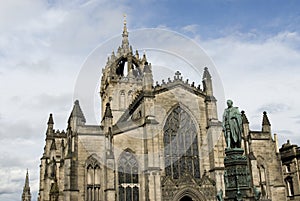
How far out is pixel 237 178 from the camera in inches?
601

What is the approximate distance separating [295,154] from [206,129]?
13.8 m

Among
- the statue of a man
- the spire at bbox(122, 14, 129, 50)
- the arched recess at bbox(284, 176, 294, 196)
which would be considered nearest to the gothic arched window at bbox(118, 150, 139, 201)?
the statue of a man

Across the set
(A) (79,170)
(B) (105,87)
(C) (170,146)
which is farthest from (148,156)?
(B) (105,87)

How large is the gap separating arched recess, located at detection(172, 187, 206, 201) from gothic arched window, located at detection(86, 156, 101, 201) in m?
6.72

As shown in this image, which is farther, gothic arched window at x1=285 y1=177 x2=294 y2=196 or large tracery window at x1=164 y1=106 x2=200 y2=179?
gothic arched window at x1=285 y1=177 x2=294 y2=196

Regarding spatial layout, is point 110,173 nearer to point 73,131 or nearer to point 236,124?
point 73,131

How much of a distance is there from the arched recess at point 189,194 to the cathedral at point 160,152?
0.08 metres

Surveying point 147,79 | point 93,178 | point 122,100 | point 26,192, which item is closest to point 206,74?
point 147,79

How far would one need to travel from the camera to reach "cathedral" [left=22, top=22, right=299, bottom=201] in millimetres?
31234

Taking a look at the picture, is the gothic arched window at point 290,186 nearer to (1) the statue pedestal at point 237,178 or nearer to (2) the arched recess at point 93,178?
(2) the arched recess at point 93,178

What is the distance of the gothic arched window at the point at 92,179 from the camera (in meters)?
31.2

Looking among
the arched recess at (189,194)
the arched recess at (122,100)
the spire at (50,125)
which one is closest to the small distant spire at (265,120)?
the arched recess at (189,194)

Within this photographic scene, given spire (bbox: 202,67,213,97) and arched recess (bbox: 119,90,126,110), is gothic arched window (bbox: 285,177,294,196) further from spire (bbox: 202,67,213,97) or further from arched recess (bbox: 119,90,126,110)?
arched recess (bbox: 119,90,126,110)

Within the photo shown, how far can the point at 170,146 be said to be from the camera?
111 feet
